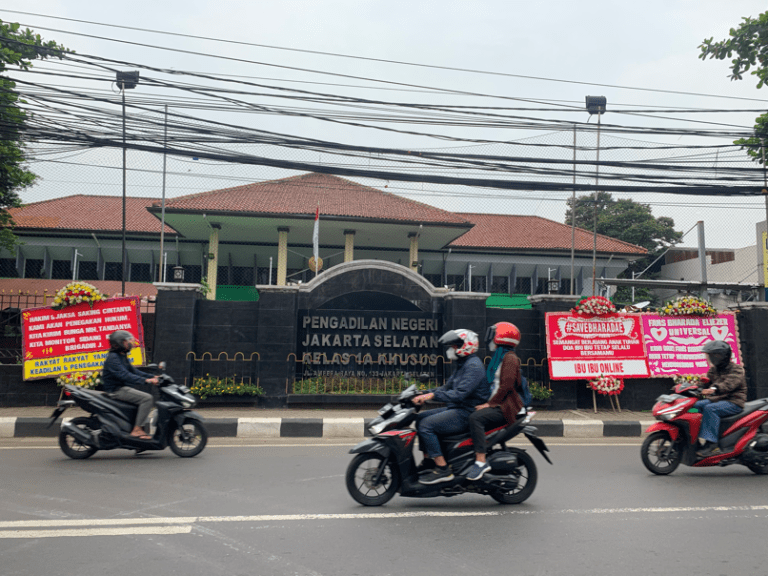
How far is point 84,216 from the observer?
23641 mm

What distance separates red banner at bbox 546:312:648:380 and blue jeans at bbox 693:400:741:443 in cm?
488

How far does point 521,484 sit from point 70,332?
334 inches

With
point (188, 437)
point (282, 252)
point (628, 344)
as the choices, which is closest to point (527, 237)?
point (282, 252)

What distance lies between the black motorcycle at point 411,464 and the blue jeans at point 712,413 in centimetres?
224

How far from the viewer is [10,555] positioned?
3.54m

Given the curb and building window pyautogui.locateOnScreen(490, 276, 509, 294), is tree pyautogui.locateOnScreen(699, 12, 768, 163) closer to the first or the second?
the curb

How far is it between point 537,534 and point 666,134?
9945 mm

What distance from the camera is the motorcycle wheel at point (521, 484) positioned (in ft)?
16.2

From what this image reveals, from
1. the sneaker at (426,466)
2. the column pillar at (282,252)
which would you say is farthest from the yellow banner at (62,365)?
the column pillar at (282,252)

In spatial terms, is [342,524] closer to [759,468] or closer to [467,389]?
[467,389]

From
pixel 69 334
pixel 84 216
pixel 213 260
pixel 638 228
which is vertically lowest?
pixel 69 334

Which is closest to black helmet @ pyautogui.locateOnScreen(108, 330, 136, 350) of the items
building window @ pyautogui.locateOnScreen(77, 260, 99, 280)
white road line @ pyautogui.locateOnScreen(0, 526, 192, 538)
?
white road line @ pyautogui.locateOnScreen(0, 526, 192, 538)

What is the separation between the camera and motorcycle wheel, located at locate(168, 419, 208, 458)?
6.96 m

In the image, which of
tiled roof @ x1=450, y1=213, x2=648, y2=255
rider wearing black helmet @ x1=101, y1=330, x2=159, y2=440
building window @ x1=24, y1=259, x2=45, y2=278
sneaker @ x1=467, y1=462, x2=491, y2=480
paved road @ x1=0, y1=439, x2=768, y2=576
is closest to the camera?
paved road @ x1=0, y1=439, x2=768, y2=576
